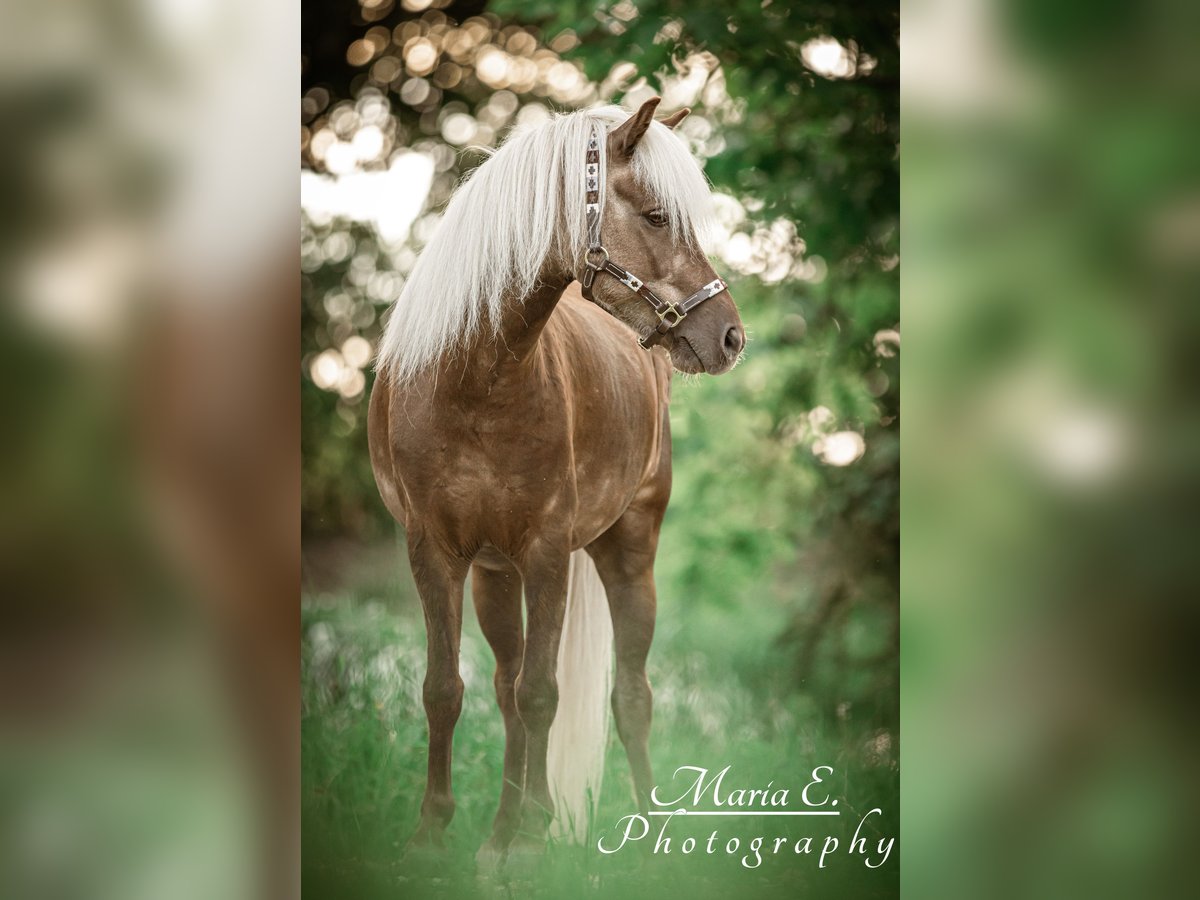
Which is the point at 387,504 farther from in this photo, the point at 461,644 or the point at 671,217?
the point at 671,217

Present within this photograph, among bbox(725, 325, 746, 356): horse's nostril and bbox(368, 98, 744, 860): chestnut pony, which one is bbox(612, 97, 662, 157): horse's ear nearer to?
bbox(368, 98, 744, 860): chestnut pony

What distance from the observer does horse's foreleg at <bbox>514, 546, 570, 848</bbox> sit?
289 centimetres

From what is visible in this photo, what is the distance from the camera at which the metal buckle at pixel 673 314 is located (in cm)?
268

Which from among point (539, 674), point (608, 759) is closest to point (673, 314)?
point (539, 674)

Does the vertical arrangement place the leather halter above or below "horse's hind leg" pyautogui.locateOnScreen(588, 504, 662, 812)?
above

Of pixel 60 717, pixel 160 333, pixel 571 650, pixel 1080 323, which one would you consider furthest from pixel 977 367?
pixel 60 717

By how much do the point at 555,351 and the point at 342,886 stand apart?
5.24ft

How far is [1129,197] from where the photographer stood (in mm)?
2889

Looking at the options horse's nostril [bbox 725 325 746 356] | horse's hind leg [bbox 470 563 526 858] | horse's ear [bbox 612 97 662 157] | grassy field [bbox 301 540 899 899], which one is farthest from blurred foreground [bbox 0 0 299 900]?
horse's nostril [bbox 725 325 746 356]

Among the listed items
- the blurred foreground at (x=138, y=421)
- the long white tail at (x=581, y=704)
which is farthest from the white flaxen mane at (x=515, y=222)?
the long white tail at (x=581, y=704)

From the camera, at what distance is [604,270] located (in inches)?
107

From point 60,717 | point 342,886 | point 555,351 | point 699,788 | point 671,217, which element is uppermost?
point 671,217

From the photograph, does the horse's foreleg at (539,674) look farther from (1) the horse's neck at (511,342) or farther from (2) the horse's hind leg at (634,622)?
(1) the horse's neck at (511,342)

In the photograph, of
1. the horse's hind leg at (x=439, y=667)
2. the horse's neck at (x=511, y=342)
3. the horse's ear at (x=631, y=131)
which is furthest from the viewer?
the horse's hind leg at (x=439, y=667)
